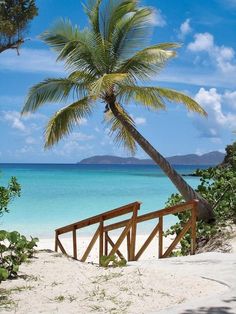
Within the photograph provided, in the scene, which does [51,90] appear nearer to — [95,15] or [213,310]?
[95,15]

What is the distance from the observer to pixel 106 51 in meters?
12.8

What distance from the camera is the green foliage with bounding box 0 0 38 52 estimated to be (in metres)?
9.20

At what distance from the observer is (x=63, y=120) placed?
12836 mm

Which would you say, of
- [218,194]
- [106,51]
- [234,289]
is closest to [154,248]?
[218,194]

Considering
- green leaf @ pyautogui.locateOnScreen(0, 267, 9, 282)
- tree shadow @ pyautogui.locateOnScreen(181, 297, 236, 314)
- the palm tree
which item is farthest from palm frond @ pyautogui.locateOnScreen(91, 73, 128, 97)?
tree shadow @ pyautogui.locateOnScreen(181, 297, 236, 314)

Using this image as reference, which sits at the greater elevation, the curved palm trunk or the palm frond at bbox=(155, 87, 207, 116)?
the palm frond at bbox=(155, 87, 207, 116)

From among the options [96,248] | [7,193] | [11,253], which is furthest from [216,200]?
[11,253]

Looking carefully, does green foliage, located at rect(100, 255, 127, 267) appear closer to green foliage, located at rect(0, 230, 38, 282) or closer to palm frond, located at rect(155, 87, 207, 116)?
green foliage, located at rect(0, 230, 38, 282)

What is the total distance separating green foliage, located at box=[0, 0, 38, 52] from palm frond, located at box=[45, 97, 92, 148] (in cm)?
334

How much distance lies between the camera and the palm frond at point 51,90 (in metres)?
12.7

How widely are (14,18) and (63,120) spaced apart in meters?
3.78

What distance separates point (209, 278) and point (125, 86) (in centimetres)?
716

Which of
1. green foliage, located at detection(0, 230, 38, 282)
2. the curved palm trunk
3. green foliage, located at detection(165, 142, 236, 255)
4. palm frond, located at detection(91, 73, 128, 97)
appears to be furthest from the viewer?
the curved palm trunk

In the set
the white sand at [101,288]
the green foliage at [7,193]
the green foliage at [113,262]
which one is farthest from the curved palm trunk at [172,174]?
the green foliage at [7,193]
